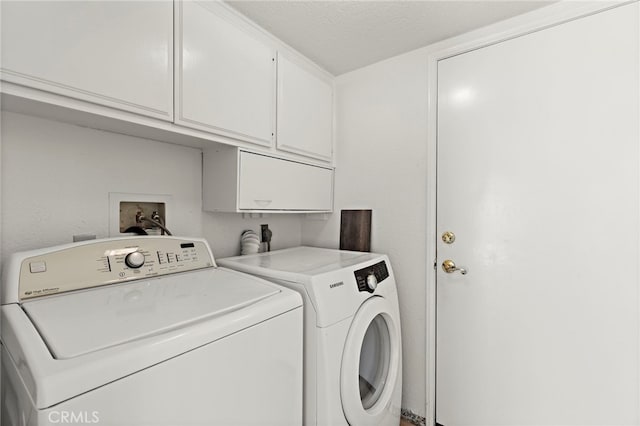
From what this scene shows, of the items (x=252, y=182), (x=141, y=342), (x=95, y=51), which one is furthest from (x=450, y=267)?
(x=95, y=51)

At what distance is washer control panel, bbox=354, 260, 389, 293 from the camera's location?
1395 millimetres

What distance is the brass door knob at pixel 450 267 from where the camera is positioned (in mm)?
1590

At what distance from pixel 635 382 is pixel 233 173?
199cm

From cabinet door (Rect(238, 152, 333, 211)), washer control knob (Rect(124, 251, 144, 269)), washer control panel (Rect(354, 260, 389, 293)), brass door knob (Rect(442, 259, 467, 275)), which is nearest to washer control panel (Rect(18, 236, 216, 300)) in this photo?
washer control knob (Rect(124, 251, 144, 269))

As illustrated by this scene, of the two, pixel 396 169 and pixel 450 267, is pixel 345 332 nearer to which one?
pixel 450 267

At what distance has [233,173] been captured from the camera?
146 centimetres

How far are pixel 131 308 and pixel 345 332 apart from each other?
2.64 ft

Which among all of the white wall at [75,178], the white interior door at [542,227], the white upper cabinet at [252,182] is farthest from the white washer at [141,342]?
the white interior door at [542,227]

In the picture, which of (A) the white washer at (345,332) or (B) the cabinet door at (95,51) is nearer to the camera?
(B) the cabinet door at (95,51)

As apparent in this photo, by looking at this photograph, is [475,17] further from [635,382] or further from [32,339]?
[32,339]

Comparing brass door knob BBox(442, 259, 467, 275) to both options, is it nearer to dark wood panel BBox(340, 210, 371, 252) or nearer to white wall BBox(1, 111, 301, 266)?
dark wood panel BBox(340, 210, 371, 252)

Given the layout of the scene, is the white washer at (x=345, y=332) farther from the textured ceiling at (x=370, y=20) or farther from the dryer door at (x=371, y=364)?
the textured ceiling at (x=370, y=20)

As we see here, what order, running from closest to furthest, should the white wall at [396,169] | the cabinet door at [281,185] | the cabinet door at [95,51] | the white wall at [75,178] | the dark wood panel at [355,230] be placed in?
the cabinet door at [95,51], the white wall at [75,178], the cabinet door at [281,185], the white wall at [396,169], the dark wood panel at [355,230]

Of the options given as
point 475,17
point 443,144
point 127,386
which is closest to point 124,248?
point 127,386
